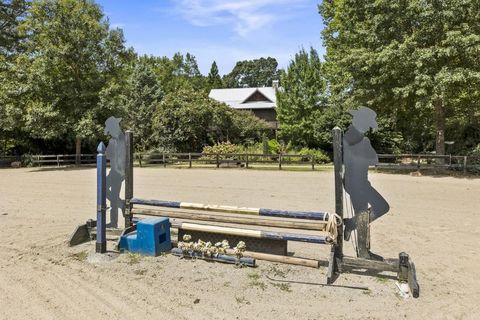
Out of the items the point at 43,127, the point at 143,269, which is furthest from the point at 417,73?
the point at 43,127

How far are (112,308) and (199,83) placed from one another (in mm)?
56045

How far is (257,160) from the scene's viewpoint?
22.2 m

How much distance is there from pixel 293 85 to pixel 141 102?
1294 cm

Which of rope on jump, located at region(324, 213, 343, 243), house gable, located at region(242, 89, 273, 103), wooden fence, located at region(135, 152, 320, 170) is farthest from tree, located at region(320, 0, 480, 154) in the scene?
house gable, located at region(242, 89, 273, 103)

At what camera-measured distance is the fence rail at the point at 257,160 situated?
17922 millimetres

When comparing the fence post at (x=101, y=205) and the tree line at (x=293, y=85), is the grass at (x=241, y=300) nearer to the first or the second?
the fence post at (x=101, y=205)

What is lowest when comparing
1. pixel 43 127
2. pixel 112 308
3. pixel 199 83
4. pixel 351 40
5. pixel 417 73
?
pixel 112 308

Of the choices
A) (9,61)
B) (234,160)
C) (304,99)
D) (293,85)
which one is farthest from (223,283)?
(9,61)

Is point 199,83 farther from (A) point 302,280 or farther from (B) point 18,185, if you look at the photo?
(A) point 302,280

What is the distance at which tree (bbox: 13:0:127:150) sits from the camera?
70.7 feet

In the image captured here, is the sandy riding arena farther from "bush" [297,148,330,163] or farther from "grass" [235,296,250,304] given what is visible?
"bush" [297,148,330,163]

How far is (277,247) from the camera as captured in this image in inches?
198

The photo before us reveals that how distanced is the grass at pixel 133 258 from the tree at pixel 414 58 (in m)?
14.0

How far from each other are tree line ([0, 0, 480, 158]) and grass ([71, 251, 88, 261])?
14.4 meters
